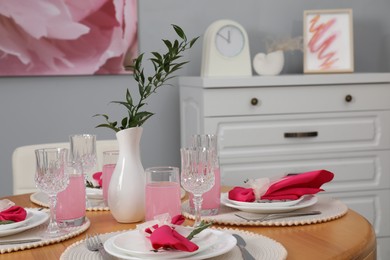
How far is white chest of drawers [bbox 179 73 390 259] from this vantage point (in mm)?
2980

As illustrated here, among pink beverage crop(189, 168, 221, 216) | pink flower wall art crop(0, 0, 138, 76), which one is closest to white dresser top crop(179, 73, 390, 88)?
pink flower wall art crop(0, 0, 138, 76)

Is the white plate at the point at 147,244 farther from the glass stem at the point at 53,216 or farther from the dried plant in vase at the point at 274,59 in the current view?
the dried plant in vase at the point at 274,59

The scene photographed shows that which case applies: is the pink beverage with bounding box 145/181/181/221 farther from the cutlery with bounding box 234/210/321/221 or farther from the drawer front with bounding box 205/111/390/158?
the drawer front with bounding box 205/111/390/158

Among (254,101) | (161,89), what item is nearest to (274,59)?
(254,101)

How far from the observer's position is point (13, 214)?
1.48 meters

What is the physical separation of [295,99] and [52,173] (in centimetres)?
183

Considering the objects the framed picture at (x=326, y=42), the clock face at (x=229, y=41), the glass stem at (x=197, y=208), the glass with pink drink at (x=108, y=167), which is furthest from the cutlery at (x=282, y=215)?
the framed picture at (x=326, y=42)

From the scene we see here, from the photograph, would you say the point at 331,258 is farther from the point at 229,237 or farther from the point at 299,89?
the point at 299,89

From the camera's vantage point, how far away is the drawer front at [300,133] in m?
2.99

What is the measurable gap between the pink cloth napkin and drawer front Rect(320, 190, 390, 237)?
2091 millimetres

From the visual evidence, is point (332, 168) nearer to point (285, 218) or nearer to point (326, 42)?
point (326, 42)

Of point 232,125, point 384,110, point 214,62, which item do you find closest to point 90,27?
point 214,62

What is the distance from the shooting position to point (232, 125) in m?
2.99

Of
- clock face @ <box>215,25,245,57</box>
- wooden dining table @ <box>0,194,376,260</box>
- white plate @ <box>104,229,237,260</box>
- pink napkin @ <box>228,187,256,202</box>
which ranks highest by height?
clock face @ <box>215,25,245,57</box>
